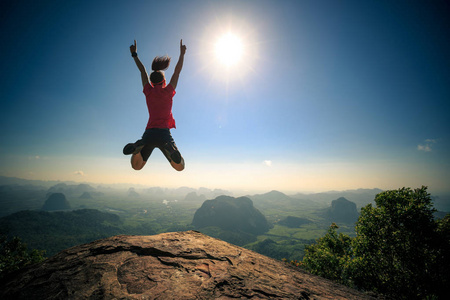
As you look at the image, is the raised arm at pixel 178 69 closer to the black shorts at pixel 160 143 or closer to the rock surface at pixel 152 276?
the black shorts at pixel 160 143

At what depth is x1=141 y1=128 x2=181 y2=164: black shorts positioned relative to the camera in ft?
18.3

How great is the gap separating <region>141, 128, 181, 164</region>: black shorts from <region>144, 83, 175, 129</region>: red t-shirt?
8.7 inches

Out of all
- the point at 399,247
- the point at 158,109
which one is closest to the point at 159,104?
the point at 158,109

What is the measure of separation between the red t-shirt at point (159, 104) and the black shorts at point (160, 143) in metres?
0.22

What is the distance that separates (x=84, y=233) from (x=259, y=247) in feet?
572

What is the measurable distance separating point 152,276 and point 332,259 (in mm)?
25125

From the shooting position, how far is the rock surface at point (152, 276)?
3.11 meters

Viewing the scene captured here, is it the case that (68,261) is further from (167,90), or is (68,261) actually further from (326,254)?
(326,254)

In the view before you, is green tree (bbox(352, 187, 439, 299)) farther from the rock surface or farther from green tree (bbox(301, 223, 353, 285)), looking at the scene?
the rock surface

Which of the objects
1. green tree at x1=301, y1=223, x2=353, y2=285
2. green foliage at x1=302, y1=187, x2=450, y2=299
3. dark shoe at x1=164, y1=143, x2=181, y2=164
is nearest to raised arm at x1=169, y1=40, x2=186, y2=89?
dark shoe at x1=164, y1=143, x2=181, y2=164

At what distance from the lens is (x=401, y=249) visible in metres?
16.3

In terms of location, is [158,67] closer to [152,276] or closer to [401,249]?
[152,276]

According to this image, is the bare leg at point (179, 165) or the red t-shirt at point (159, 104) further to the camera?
the bare leg at point (179, 165)

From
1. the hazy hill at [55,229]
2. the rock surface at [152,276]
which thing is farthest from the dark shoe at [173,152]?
the hazy hill at [55,229]
